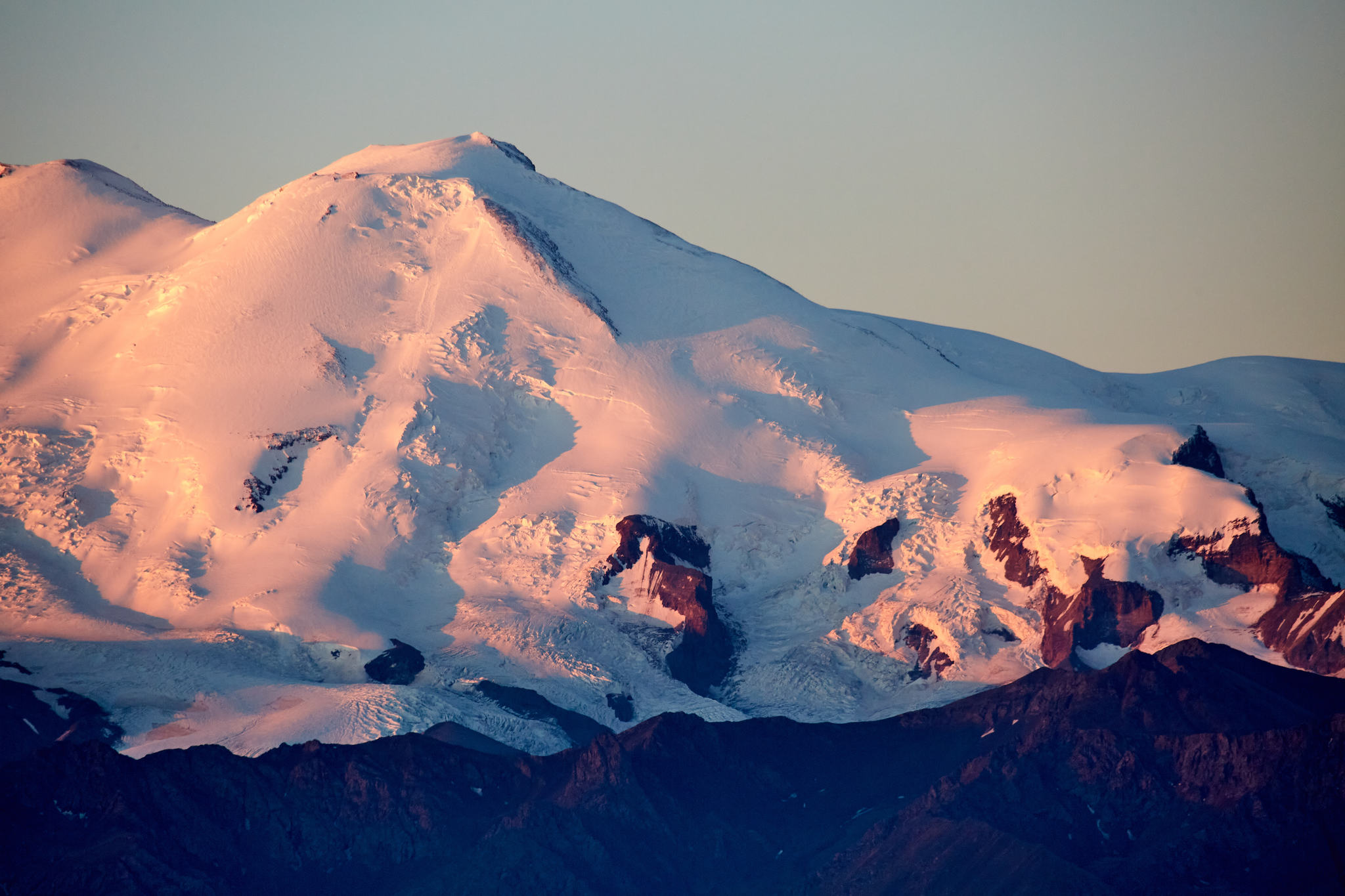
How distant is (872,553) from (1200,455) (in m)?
22.3

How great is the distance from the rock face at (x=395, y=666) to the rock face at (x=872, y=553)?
93.8ft

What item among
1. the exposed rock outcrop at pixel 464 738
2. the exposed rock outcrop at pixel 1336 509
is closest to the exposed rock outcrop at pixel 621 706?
the exposed rock outcrop at pixel 464 738

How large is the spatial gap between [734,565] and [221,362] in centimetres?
3826

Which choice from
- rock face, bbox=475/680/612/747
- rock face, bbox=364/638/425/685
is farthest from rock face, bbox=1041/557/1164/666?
rock face, bbox=364/638/425/685

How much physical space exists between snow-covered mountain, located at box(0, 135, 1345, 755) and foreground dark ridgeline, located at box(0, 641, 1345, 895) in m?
2.57

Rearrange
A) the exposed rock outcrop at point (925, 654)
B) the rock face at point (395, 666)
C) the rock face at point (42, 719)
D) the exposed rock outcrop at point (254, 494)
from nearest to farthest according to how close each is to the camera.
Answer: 1. the rock face at point (42, 719)
2. the rock face at point (395, 666)
3. the exposed rock outcrop at point (925, 654)
4. the exposed rock outcrop at point (254, 494)

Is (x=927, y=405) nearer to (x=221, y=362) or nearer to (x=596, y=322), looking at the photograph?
(x=596, y=322)

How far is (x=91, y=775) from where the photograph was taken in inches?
3994

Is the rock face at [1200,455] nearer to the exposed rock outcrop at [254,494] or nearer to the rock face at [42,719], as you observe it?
the exposed rock outcrop at [254,494]

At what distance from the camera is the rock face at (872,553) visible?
395 feet

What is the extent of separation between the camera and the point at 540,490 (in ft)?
410

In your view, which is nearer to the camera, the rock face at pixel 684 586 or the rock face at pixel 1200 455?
the rock face at pixel 684 586

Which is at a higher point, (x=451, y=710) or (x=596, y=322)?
(x=596, y=322)

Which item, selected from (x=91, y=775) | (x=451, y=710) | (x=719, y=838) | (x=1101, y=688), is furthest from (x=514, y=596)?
(x=1101, y=688)
